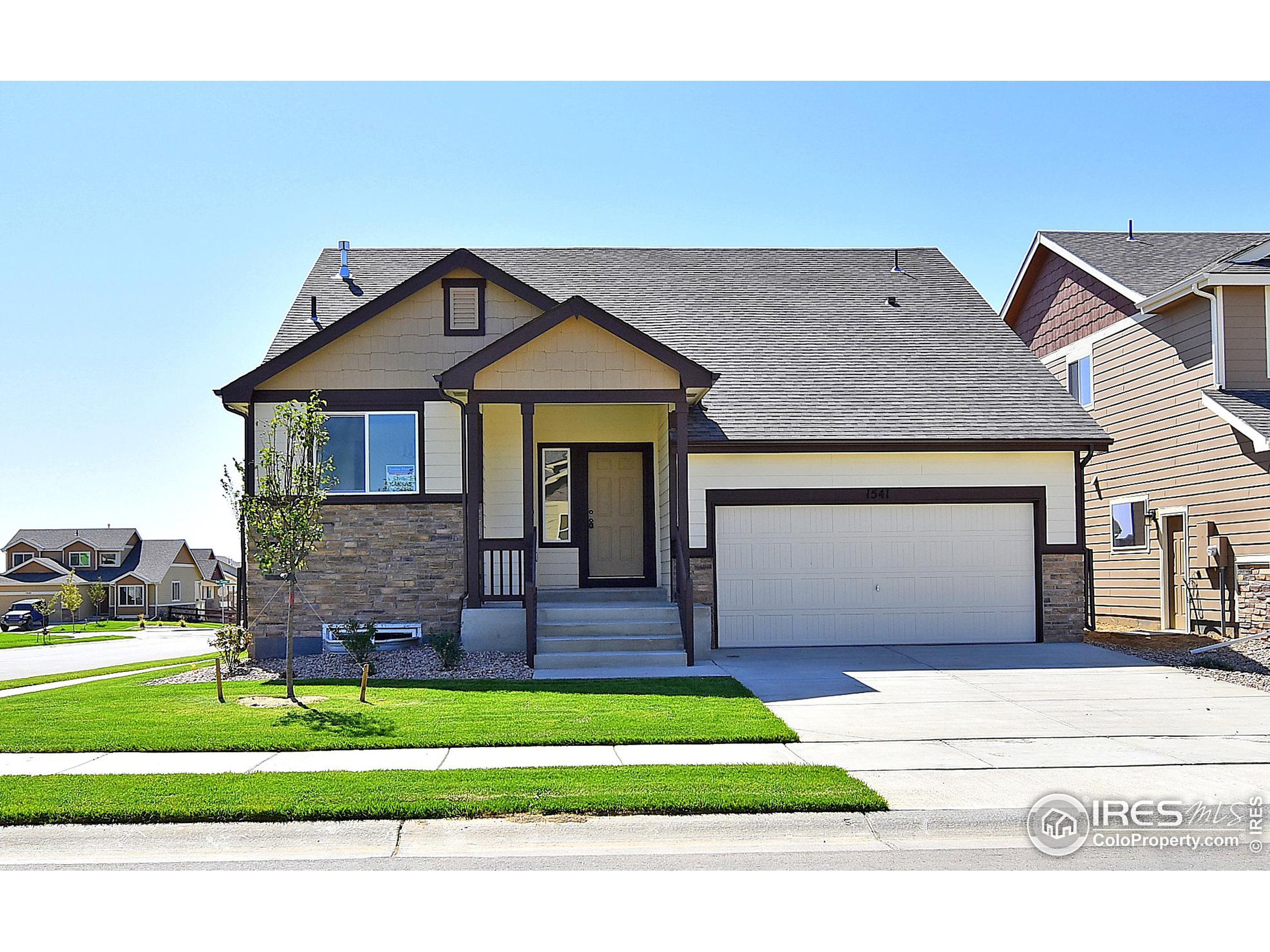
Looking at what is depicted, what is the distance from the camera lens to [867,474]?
16906 millimetres

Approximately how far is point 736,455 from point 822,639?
304cm

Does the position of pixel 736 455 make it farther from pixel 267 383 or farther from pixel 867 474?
pixel 267 383

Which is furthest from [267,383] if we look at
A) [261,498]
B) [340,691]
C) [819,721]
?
[819,721]

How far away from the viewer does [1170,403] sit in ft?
61.5

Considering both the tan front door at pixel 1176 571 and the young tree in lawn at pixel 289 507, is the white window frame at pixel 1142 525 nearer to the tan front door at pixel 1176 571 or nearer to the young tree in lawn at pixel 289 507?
the tan front door at pixel 1176 571

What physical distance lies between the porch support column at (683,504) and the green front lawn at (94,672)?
24.8ft

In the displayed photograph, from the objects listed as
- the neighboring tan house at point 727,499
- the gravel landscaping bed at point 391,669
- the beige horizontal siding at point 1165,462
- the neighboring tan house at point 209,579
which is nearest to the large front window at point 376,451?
the neighboring tan house at point 727,499

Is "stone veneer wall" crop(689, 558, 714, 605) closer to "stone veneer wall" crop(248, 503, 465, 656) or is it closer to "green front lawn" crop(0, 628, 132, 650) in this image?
"stone veneer wall" crop(248, 503, 465, 656)

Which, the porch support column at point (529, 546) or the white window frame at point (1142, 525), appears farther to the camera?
the white window frame at point (1142, 525)

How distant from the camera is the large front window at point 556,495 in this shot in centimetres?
1811

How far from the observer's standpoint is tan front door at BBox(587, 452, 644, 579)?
59.6 feet

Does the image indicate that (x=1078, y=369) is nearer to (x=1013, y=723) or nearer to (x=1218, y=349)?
(x=1218, y=349)

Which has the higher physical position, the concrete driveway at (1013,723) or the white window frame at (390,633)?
the white window frame at (390,633)

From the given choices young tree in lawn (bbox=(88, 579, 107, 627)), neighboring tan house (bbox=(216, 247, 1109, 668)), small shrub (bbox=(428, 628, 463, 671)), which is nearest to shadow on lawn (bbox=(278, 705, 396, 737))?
small shrub (bbox=(428, 628, 463, 671))
